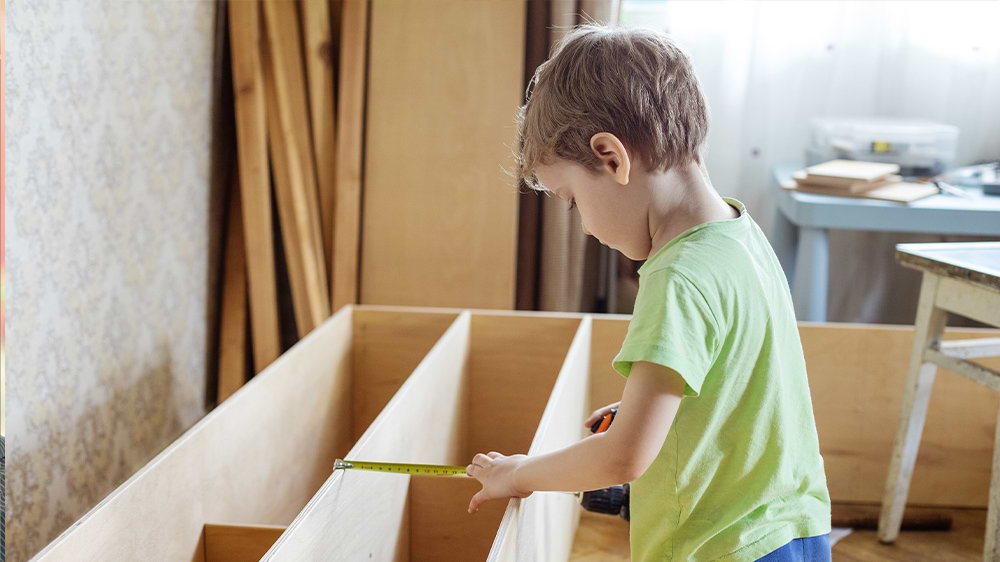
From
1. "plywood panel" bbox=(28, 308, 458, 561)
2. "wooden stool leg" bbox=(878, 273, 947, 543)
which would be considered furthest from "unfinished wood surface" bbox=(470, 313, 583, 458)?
"wooden stool leg" bbox=(878, 273, 947, 543)

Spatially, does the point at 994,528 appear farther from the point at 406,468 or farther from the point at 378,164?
the point at 378,164

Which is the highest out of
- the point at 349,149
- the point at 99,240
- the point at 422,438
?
the point at 349,149

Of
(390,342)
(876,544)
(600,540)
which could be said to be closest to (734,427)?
(600,540)

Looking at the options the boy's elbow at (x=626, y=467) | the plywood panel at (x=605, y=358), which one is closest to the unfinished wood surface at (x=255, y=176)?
the plywood panel at (x=605, y=358)

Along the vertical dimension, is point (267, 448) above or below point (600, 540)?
above

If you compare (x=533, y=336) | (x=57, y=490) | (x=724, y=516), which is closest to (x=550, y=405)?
(x=724, y=516)

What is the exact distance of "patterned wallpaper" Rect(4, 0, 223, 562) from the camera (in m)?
1.63

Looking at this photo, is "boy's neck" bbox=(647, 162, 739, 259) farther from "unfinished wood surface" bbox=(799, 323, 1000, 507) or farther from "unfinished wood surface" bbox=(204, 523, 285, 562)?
"unfinished wood surface" bbox=(799, 323, 1000, 507)

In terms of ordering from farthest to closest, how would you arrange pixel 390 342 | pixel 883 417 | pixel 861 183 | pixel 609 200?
pixel 861 183 → pixel 390 342 → pixel 883 417 → pixel 609 200

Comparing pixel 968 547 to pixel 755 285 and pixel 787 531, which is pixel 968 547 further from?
pixel 755 285

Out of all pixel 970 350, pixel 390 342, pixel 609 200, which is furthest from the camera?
pixel 390 342

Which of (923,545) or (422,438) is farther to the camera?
(923,545)

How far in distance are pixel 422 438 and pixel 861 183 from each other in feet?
4.43

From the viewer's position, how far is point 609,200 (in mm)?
922
